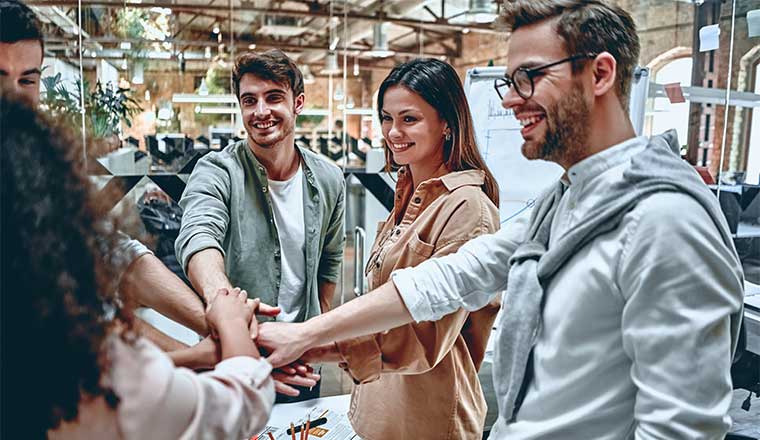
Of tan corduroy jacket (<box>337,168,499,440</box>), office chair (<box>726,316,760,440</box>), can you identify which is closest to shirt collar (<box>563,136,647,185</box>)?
tan corduroy jacket (<box>337,168,499,440</box>)

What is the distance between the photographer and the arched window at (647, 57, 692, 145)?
15.2 ft

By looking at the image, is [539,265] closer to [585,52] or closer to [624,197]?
[624,197]

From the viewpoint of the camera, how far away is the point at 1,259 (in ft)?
1.97

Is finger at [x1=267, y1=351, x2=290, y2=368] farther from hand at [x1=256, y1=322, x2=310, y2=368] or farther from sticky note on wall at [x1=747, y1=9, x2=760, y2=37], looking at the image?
sticky note on wall at [x1=747, y1=9, x2=760, y2=37]

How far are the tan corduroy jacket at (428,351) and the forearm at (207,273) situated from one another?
342mm

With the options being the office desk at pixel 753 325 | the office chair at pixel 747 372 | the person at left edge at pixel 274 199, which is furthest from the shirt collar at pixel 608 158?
the office chair at pixel 747 372

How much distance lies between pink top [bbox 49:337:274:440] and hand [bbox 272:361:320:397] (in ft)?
1.75

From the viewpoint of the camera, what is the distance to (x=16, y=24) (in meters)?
1.52

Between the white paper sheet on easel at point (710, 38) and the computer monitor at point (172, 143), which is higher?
the white paper sheet on easel at point (710, 38)

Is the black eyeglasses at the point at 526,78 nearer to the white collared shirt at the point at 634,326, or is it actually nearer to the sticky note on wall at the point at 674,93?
the white collared shirt at the point at 634,326

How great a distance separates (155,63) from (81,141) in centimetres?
451

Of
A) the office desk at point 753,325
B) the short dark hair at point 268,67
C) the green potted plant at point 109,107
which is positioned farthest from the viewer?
→ the green potted plant at point 109,107

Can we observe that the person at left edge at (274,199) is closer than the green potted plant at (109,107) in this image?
Yes

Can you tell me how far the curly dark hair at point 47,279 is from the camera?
609mm
